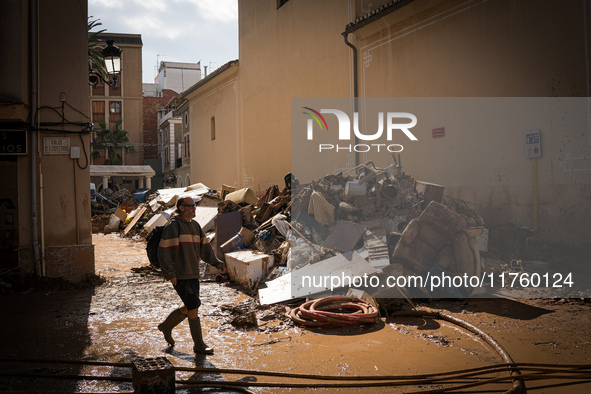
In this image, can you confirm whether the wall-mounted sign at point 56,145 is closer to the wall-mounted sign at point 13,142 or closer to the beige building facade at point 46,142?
the beige building facade at point 46,142

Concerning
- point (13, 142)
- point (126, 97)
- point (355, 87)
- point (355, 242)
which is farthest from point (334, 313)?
point (126, 97)

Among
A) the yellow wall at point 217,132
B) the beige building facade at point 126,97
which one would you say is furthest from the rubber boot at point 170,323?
the beige building facade at point 126,97

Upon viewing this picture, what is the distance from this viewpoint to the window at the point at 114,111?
5266cm

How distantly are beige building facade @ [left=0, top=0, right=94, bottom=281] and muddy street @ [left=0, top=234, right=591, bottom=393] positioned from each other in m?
Result: 1.10

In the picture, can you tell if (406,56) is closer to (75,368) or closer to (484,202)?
(484,202)

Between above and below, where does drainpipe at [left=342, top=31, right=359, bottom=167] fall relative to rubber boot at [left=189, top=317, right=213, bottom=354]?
above

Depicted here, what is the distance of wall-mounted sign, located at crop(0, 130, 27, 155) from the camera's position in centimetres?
939

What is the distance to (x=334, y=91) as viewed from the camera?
52.5ft

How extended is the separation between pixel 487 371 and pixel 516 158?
21.3 feet

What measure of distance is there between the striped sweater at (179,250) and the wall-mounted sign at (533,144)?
7108 millimetres

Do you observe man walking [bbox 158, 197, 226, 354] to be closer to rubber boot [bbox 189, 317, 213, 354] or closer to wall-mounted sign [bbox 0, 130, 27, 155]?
rubber boot [bbox 189, 317, 213, 354]

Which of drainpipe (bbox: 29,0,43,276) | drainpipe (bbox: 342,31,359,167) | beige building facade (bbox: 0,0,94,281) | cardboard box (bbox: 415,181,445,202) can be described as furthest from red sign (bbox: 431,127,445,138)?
drainpipe (bbox: 29,0,43,276)

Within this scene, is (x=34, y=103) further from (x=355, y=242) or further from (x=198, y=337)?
(x=355, y=242)

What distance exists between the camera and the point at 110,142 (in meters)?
49.9
